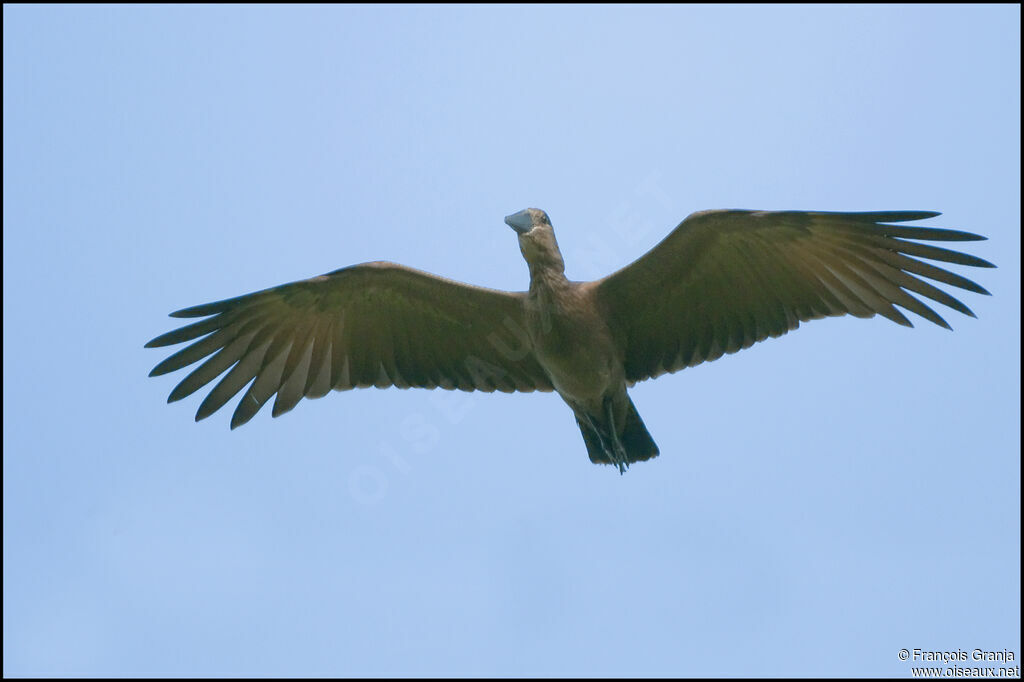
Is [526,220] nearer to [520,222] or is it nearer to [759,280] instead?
[520,222]

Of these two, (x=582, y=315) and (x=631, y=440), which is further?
(x=631, y=440)

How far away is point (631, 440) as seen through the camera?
330 inches

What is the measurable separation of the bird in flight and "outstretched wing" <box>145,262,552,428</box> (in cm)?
1

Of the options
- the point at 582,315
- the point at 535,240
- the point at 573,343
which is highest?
the point at 535,240

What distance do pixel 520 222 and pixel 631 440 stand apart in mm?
1688

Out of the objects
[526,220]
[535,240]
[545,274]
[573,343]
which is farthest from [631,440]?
[526,220]

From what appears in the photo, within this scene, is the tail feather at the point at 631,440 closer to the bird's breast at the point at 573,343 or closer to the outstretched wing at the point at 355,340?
the bird's breast at the point at 573,343

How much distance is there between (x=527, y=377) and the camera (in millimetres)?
8805

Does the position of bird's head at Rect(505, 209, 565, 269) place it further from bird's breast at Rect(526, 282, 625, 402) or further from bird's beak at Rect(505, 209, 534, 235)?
bird's breast at Rect(526, 282, 625, 402)

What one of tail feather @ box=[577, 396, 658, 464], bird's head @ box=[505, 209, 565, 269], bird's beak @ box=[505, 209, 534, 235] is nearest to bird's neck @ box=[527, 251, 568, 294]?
bird's head @ box=[505, 209, 565, 269]

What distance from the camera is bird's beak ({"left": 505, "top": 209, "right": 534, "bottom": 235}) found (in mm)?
8094

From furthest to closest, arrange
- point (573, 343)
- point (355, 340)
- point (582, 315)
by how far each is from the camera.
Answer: point (355, 340)
point (582, 315)
point (573, 343)

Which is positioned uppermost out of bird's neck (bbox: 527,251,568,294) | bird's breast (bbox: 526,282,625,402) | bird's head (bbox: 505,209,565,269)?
bird's head (bbox: 505,209,565,269)

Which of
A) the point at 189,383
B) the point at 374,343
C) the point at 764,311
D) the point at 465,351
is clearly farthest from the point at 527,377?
the point at 189,383
